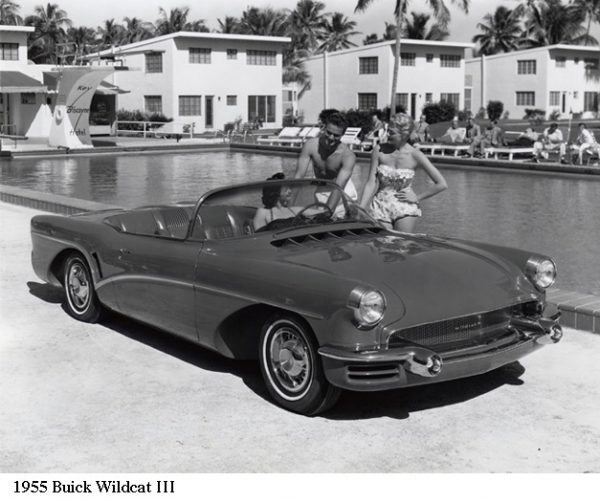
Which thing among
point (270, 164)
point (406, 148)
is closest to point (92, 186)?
point (270, 164)

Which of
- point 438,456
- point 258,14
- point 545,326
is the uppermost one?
point 258,14

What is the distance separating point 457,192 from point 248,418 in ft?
44.3

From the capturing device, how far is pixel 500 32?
85.9 metres

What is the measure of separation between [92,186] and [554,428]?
634 inches

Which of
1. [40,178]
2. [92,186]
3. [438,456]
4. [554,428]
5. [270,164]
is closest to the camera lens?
[438,456]

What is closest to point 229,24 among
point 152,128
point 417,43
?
point 417,43

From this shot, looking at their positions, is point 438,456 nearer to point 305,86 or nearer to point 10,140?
point 10,140

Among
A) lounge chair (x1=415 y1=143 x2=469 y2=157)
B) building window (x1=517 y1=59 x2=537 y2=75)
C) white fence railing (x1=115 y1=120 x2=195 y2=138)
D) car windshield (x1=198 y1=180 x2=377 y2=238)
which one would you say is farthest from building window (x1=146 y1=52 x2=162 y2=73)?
car windshield (x1=198 y1=180 x2=377 y2=238)

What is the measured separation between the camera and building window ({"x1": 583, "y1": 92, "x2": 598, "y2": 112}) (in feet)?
219

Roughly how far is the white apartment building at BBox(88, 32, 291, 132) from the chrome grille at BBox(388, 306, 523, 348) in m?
46.7

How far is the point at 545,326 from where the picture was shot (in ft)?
16.8

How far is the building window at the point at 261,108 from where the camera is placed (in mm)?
53750

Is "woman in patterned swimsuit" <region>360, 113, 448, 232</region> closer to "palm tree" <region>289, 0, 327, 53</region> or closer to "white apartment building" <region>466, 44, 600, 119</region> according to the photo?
"white apartment building" <region>466, 44, 600, 119</region>

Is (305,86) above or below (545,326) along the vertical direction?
above
